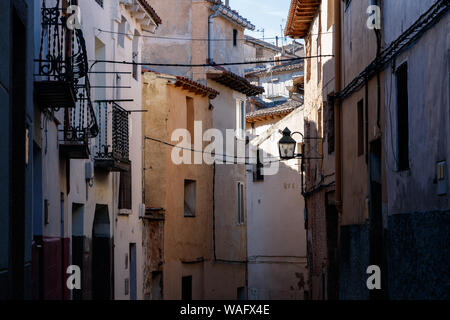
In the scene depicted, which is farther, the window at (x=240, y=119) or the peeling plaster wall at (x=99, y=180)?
the window at (x=240, y=119)

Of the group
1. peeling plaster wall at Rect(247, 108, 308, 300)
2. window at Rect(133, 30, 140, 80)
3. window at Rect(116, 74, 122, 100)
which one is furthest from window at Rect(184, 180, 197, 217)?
peeling plaster wall at Rect(247, 108, 308, 300)

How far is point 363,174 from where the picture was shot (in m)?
16.6

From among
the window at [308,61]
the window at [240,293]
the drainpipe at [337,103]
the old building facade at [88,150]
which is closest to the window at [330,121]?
the drainpipe at [337,103]

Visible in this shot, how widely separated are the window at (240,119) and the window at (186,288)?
767cm

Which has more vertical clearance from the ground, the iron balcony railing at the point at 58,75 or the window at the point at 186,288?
the iron balcony railing at the point at 58,75

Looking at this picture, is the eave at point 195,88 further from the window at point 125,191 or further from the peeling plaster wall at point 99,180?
the window at point 125,191

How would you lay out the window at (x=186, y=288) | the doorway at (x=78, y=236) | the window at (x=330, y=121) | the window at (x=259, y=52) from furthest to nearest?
the window at (x=259, y=52), the window at (x=186, y=288), the window at (x=330, y=121), the doorway at (x=78, y=236)

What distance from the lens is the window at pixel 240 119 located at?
36312 millimetres

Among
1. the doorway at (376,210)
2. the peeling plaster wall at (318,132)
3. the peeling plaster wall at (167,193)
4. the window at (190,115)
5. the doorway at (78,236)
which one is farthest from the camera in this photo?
the window at (190,115)

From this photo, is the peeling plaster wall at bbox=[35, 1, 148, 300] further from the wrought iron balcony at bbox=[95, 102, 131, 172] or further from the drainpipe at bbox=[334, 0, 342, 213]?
the drainpipe at bbox=[334, 0, 342, 213]

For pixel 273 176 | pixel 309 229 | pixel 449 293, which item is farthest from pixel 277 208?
pixel 449 293

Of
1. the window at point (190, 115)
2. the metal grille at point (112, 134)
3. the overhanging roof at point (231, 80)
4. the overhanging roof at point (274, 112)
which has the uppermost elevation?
the overhanging roof at point (231, 80)

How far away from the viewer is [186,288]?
99.7ft

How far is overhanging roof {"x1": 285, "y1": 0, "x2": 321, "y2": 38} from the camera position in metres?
23.2
